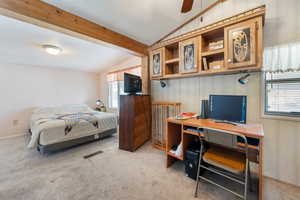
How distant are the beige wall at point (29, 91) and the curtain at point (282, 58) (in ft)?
18.2

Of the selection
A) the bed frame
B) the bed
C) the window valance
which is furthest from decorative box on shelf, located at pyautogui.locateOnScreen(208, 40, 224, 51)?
the bed frame

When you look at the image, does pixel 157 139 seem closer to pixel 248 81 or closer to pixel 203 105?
pixel 203 105

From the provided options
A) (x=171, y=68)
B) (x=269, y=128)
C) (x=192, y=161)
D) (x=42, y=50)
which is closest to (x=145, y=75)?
(x=171, y=68)

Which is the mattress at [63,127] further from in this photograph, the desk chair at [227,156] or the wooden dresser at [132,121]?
the desk chair at [227,156]

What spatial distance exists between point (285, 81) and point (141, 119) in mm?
2407

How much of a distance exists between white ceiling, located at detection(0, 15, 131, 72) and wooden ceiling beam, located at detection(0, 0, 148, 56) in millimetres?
837

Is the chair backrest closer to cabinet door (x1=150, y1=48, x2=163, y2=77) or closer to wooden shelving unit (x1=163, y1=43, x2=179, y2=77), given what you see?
wooden shelving unit (x1=163, y1=43, x2=179, y2=77)

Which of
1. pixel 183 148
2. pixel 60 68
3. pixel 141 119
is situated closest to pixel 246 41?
pixel 183 148

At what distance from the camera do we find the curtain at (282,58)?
59.1 inches

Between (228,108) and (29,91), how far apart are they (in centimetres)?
536

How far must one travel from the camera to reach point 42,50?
3125 millimetres

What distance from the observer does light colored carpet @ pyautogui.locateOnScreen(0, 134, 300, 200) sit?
147 cm

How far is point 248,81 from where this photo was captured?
1818 millimetres

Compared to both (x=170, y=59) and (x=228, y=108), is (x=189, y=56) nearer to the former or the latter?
(x=170, y=59)
